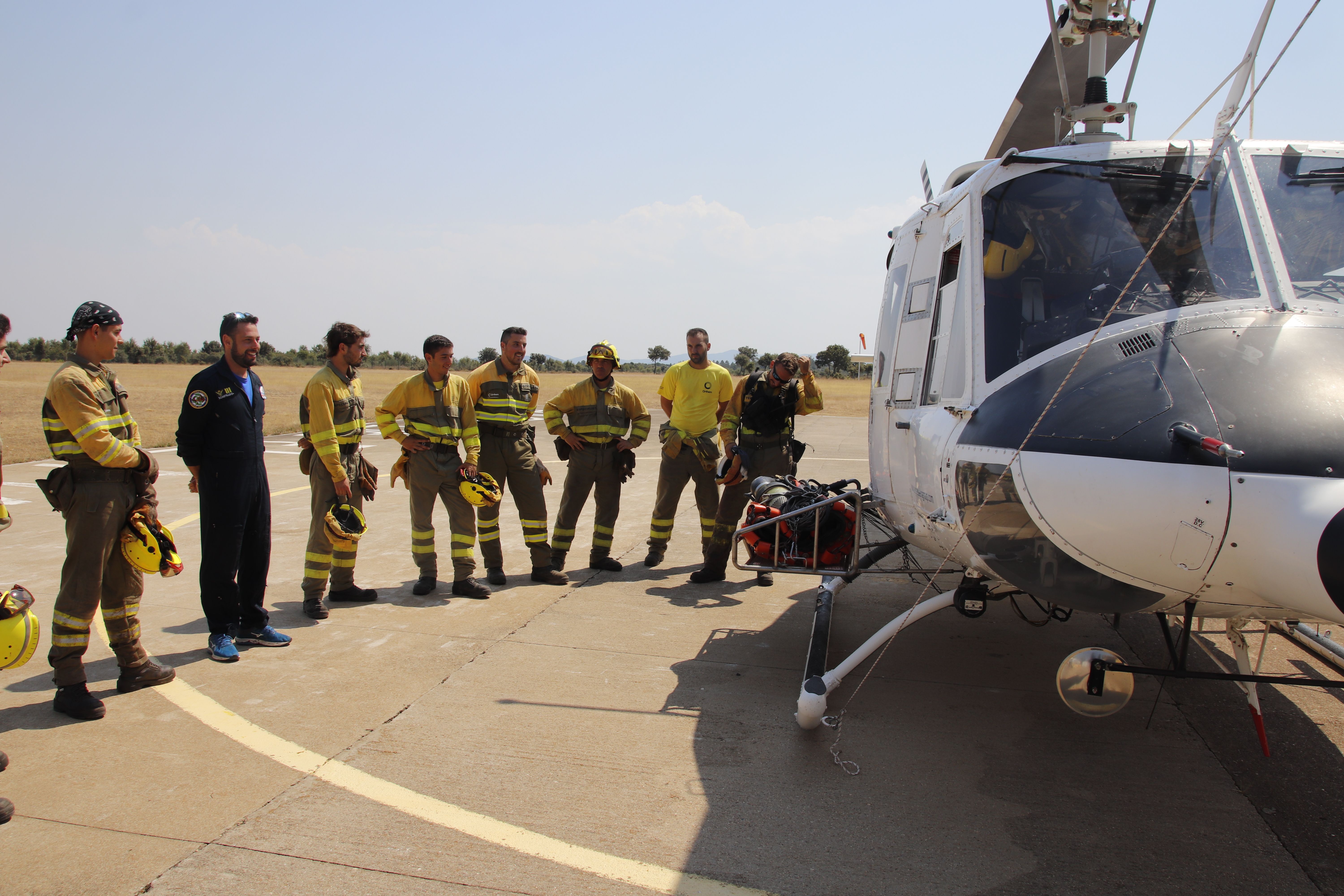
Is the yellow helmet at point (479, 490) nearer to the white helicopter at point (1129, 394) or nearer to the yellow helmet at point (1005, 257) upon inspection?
the white helicopter at point (1129, 394)

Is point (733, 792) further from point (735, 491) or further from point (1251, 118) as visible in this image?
point (1251, 118)

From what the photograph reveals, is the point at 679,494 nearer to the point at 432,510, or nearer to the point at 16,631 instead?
the point at 432,510

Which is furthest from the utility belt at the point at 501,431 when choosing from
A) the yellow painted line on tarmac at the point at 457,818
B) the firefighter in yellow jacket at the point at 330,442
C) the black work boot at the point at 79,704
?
the black work boot at the point at 79,704

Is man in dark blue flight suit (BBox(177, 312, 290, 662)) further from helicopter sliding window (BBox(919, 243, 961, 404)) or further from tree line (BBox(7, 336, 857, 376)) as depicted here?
tree line (BBox(7, 336, 857, 376))

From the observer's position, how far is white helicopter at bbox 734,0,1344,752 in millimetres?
2410

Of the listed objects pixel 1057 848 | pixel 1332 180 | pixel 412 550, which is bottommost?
pixel 1057 848

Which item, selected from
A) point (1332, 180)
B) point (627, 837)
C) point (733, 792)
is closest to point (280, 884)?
point (627, 837)

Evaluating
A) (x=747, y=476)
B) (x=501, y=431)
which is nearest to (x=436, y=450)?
(x=501, y=431)

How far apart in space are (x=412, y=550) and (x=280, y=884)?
371 centimetres

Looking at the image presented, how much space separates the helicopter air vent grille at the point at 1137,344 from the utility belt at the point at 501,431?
4560 mm

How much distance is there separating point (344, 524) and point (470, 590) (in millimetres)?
1115

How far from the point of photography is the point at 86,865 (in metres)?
2.74

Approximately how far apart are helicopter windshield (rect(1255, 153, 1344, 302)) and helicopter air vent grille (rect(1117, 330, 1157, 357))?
63cm

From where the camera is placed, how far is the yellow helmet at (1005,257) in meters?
3.51
